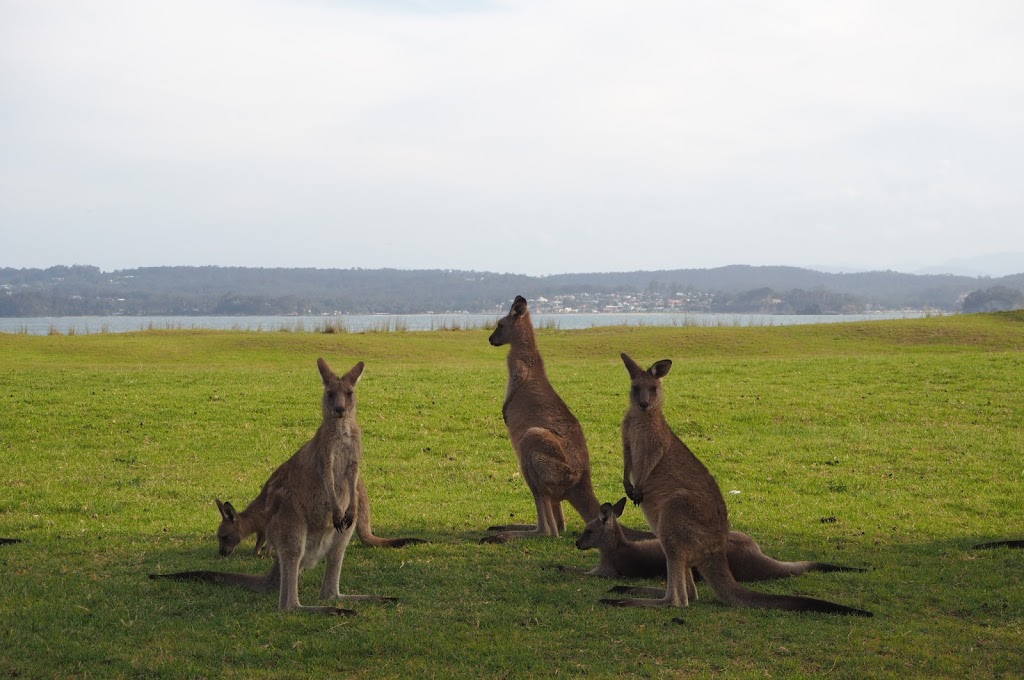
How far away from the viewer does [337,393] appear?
21.9ft

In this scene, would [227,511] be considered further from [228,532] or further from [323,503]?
[323,503]

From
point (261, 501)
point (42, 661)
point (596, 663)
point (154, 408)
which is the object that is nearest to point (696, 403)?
point (154, 408)

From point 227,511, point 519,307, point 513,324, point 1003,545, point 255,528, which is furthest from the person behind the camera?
point 513,324

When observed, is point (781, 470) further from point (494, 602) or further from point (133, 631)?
point (133, 631)

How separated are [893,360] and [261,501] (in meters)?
17.7

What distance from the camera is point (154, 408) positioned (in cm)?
1648

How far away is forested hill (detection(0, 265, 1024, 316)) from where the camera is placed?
10400 centimetres

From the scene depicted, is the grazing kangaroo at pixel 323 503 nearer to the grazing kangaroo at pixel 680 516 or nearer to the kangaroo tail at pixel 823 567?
the grazing kangaroo at pixel 680 516

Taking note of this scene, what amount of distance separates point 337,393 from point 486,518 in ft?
12.5

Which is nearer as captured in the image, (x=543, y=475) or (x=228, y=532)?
(x=228, y=532)

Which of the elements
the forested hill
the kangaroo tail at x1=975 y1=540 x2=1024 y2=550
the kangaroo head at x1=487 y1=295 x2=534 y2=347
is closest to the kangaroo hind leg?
the kangaroo head at x1=487 y1=295 x2=534 y2=347

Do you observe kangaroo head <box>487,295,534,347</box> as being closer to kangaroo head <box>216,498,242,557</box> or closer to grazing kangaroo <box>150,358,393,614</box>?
kangaroo head <box>216,498,242,557</box>

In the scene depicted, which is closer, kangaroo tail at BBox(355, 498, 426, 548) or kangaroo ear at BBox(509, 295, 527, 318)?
kangaroo tail at BBox(355, 498, 426, 548)

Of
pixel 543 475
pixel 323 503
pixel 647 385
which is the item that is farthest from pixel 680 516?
pixel 323 503
